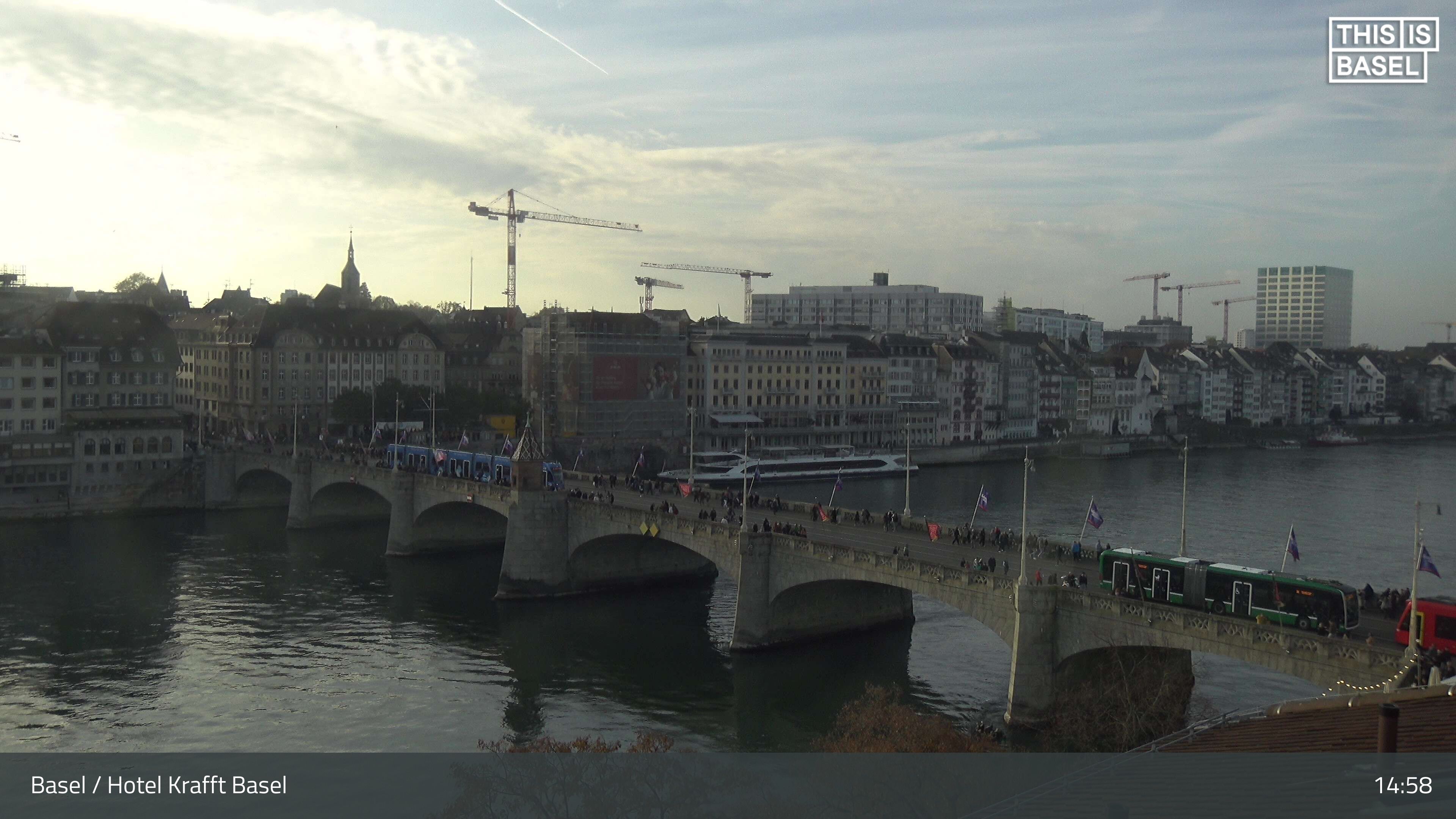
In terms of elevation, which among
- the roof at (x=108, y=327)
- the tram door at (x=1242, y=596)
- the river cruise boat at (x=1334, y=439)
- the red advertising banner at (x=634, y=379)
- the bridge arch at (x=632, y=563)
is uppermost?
Result: the roof at (x=108, y=327)

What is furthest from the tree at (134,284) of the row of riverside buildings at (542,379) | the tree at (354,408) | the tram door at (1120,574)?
the tram door at (1120,574)

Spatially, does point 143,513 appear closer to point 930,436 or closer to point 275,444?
point 275,444

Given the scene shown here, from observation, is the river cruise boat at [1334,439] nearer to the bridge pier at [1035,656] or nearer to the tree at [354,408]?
the tree at [354,408]

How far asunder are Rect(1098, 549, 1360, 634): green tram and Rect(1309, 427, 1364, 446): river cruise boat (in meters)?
138

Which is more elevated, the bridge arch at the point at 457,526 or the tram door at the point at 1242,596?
the tram door at the point at 1242,596

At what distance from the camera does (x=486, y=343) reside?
13550 centimetres

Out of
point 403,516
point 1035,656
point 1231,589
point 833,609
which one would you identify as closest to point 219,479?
point 403,516

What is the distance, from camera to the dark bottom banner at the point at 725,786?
13.5m

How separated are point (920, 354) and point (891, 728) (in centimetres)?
11510

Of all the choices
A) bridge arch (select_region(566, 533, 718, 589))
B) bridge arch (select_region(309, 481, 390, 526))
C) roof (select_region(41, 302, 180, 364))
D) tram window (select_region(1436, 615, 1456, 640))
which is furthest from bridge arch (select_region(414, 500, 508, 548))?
tram window (select_region(1436, 615, 1456, 640))

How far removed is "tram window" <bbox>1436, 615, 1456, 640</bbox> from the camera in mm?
28766

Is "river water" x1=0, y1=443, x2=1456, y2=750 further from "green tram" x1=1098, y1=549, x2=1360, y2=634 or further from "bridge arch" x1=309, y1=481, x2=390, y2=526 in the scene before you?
"green tram" x1=1098, y1=549, x2=1360, y2=634

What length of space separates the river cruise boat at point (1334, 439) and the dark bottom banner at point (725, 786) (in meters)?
147

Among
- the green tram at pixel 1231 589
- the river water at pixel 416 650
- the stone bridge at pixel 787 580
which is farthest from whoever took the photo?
the river water at pixel 416 650
